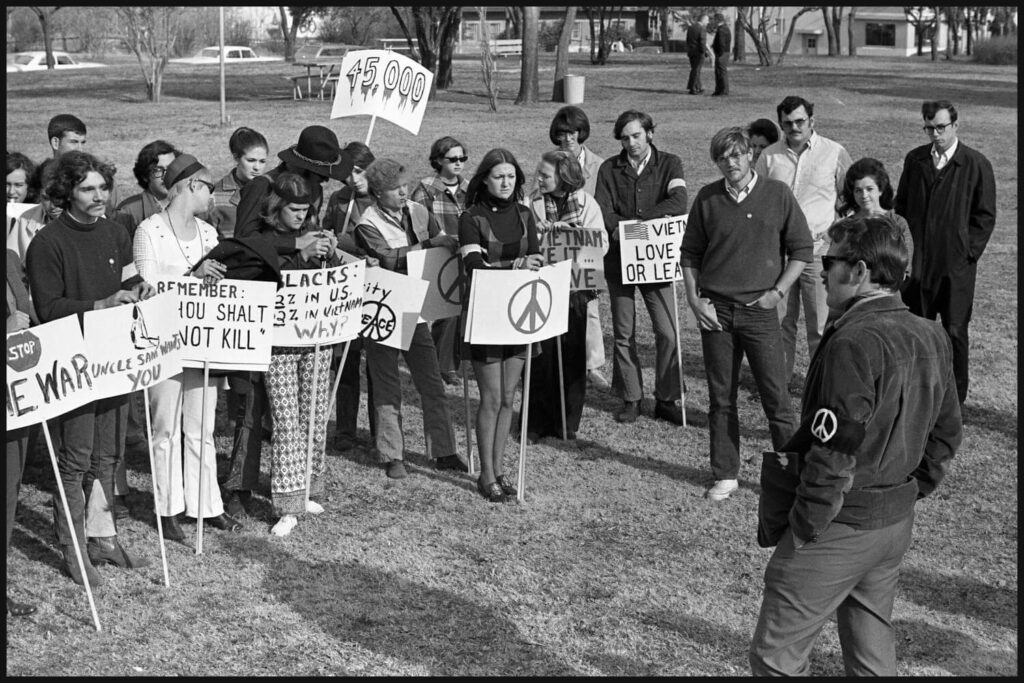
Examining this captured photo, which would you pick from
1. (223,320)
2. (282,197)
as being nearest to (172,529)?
(223,320)

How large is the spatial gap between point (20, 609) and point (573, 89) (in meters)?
26.8

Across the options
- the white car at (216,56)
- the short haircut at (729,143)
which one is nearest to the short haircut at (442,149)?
the short haircut at (729,143)

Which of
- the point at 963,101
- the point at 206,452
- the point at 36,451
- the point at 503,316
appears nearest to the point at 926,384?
the point at 503,316

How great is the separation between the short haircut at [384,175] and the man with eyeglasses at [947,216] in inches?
146

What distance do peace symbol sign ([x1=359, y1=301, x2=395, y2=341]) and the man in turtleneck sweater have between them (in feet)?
5.33

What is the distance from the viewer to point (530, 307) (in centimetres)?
802

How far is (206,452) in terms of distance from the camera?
24.5ft

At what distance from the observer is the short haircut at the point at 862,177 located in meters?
8.70

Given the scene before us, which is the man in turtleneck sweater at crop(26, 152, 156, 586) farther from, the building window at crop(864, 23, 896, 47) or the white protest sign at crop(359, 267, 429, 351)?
the building window at crop(864, 23, 896, 47)

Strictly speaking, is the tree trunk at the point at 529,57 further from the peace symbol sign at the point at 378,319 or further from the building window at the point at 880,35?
the building window at the point at 880,35

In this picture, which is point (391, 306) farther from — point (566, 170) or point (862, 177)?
point (862, 177)

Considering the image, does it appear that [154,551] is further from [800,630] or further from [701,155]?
[701,155]

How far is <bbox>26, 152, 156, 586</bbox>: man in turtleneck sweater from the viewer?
655 cm

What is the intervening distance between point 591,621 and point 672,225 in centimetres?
372
